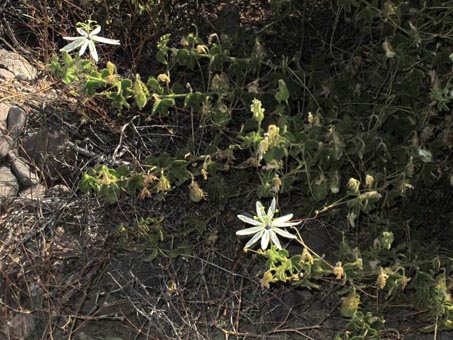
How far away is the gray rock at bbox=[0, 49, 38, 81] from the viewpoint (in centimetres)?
330

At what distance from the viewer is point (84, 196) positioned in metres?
2.92

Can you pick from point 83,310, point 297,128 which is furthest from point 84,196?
point 297,128

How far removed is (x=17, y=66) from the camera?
333cm

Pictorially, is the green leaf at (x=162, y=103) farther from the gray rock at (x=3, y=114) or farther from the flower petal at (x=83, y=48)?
the gray rock at (x=3, y=114)

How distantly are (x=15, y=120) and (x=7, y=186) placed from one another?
28 cm

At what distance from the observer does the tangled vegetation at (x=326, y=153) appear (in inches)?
93.3

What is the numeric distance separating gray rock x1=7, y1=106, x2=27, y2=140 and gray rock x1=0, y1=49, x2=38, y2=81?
212mm

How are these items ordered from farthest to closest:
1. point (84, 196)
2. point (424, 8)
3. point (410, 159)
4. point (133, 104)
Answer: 1. point (133, 104)
2. point (84, 196)
3. point (424, 8)
4. point (410, 159)

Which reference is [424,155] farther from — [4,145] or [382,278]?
[4,145]

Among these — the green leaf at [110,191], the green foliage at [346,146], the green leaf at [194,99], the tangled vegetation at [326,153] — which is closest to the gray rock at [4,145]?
the tangled vegetation at [326,153]

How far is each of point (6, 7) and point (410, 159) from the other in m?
1.95

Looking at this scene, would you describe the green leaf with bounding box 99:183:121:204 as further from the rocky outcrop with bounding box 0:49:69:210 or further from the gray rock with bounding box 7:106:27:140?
the gray rock with bounding box 7:106:27:140

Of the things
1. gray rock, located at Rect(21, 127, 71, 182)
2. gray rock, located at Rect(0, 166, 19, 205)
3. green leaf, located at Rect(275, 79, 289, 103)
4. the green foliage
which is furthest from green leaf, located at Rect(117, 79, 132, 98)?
gray rock, located at Rect(0, 166, 19, 205)

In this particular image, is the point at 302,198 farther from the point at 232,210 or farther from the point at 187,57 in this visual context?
the point at 187,57
